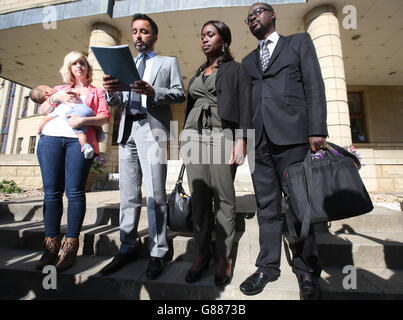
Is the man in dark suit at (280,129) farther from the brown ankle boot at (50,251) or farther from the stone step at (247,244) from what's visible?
the brown ankle boot at (50,251)

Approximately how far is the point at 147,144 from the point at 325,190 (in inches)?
55.1

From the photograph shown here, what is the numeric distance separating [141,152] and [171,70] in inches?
33.0

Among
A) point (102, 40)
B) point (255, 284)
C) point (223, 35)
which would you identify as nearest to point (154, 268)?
point (255, 284)

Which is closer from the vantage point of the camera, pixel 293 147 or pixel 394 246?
pixel 293 147

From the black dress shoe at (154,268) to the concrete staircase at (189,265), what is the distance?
4 cm

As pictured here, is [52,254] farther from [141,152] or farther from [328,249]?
[328,249]

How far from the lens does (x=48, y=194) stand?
5.88 ft

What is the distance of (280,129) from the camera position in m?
1.51

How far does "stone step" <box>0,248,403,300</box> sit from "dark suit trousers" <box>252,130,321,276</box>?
0.59ft

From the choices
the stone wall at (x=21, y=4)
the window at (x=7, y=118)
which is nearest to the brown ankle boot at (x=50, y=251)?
the stone wall at (x=21, y=4)

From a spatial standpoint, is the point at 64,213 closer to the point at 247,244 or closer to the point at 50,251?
the point at 50,251

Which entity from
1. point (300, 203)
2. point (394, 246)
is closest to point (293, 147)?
point (300, 203)

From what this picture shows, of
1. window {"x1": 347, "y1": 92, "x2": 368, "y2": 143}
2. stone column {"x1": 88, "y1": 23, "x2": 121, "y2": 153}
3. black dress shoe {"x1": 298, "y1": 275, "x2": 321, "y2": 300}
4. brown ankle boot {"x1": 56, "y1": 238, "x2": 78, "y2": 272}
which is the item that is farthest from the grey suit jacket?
window {"x1": 347, "y1": 92, "x2": 368, "y2": 143}

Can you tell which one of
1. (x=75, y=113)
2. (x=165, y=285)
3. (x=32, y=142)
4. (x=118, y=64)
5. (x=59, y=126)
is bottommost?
(x=165, y=285)
